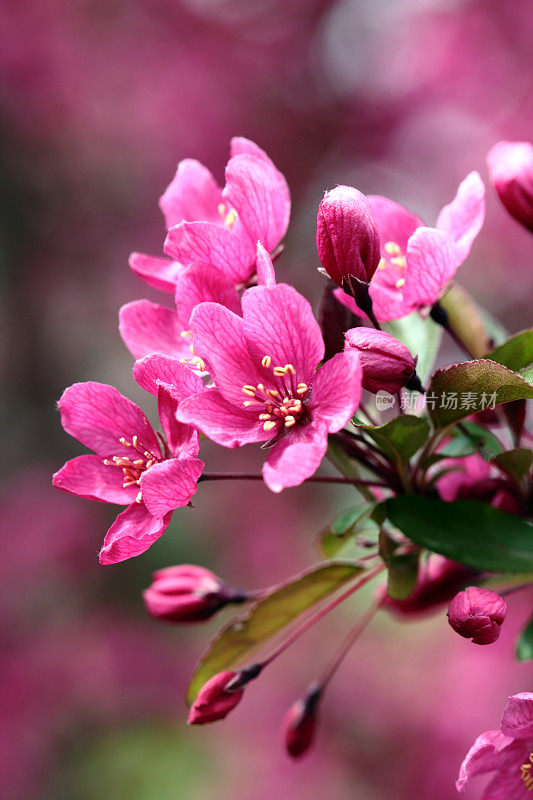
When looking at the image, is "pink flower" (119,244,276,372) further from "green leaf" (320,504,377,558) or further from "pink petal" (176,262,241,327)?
"green leaf" (320,504,377,558)

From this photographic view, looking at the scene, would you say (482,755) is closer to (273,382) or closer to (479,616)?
(479,616)

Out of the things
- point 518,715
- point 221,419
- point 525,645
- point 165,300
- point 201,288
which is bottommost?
point 165,300

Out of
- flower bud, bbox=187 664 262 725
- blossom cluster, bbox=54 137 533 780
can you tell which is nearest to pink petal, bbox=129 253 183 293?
blossom cluster, bbox=54 137 533 780

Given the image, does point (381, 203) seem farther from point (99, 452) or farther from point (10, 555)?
point (10, 555)

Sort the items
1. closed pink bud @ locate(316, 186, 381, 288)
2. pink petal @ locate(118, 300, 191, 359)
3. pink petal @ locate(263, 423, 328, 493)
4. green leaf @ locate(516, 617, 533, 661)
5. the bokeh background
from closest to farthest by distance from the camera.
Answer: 1. pink petal @ locate(263, 423, 328, 493)
2. closed pink bud @ locate(316, 186, 381, 288)
3. pink petal @ locate(118, 300, 191, 359)
4. green leaf @ locate(516, 617, 533, 661)
5. the bokeh background

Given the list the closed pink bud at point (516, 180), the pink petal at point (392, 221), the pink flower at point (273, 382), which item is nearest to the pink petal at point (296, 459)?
the pink flower at point (273, 382)

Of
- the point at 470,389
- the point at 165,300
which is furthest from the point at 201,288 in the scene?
the point at 165,300

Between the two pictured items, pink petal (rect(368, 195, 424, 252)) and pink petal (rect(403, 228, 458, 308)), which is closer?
pink petal (rect(403, 228, 458, 308))
